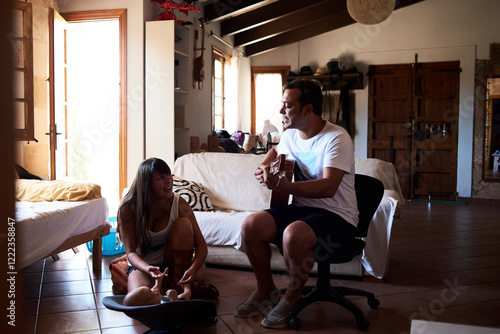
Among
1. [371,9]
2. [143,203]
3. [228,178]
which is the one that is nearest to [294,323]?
[143,203]

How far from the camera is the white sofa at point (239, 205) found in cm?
307

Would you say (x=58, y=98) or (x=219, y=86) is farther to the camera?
(x=219, y=86)

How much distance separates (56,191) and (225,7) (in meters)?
3.80

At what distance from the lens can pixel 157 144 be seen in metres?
4.73

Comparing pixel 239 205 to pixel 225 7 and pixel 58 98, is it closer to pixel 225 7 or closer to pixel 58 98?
pixel 58 98

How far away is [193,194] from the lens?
144 inches

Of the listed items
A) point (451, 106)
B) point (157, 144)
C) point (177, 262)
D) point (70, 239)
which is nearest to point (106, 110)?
point (157, 144)

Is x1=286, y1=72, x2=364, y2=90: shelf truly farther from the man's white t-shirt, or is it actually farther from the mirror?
the man's white t-shirt

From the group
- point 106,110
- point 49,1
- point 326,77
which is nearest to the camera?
point 49,1

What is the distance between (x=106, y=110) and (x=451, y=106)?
5.28m

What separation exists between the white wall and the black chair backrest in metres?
5.53

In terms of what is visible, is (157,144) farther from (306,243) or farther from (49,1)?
(306,243)

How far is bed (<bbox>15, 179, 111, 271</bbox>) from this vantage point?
262 centimetres

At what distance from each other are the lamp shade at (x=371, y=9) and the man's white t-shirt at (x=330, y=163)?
10.5 ft
